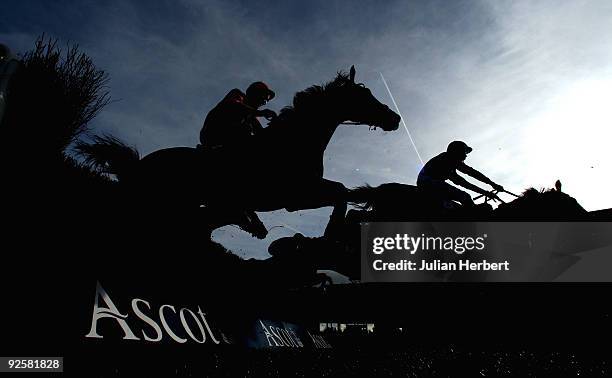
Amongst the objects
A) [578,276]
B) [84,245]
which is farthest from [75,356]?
[578,276]

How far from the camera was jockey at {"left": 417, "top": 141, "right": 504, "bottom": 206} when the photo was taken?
600cm

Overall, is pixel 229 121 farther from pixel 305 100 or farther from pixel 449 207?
pixel 449 207

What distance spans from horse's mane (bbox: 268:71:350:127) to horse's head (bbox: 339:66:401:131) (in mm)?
128

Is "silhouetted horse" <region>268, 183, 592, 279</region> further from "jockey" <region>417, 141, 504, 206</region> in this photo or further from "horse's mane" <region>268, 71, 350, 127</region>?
"horse's mane" <region>268, 71, 350, 127</region>

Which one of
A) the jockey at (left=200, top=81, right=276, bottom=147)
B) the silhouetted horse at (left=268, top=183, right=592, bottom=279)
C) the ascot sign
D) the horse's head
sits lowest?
the ascot sign

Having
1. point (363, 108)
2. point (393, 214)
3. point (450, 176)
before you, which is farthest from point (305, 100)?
point (450, 176)

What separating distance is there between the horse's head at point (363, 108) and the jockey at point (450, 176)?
1.53 metres

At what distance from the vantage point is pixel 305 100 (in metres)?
4.79

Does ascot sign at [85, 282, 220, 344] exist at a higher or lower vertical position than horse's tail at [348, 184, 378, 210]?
lower

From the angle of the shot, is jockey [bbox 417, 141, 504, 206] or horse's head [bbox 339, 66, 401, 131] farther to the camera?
jockey [bbox 417, 141, 504, 206]

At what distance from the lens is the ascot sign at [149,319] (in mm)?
2090

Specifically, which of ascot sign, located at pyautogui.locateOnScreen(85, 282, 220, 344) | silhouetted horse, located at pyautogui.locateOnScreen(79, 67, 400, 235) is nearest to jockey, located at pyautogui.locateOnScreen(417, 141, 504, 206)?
silhouetted horse, located at pyautogui.locateOnScreen(79, 67, 400, 235)

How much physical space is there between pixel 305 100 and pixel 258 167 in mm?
1129

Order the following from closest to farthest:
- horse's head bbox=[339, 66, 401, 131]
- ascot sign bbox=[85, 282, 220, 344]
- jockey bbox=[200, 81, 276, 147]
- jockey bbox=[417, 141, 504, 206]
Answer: ascot sign bbox=[85, 282, 220, 344]
jockey bbox=[200, 81, 276, 147]
horse's head bbox=[339, 66, 401, 131]
jockey bbox=[417, 141, 504, 206]
